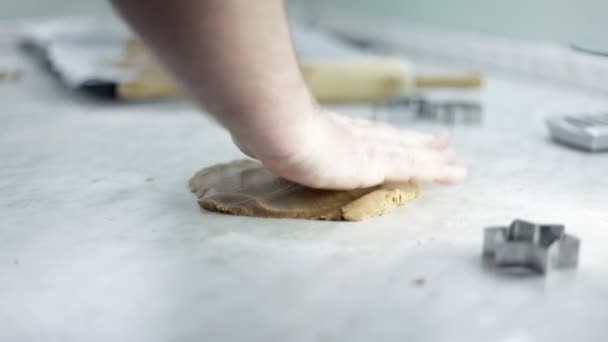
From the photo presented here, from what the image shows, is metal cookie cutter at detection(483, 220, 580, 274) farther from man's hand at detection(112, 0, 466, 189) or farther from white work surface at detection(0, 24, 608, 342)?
man's hand at detection(112, 0, 466, 189)

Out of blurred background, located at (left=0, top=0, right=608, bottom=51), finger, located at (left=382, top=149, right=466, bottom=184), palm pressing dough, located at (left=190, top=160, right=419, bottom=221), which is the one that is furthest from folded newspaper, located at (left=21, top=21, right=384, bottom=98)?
finger, located at (left=382, top=149, right=466, bottom=184)

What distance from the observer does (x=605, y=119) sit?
1.18m

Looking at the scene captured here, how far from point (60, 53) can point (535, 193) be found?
114 cm

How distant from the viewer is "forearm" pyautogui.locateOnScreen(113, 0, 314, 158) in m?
0.59

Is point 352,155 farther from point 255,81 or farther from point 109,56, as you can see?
point 109,56

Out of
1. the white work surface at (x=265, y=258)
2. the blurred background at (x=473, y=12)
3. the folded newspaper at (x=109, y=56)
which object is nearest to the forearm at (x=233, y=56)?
the white work surface at (x=265, y=258)

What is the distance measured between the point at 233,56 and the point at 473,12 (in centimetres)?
134

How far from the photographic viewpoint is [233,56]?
0.62 m

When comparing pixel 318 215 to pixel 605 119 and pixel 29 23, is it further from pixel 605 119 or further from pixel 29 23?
pixel 29 23

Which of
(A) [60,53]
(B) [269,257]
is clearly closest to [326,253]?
(B) [269,257]

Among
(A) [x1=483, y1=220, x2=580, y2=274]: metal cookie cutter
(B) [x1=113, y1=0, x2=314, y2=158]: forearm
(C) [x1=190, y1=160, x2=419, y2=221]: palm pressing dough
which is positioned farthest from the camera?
(C) [x1=190, y1=160, x2=419, y2=221]: palm pressing dough

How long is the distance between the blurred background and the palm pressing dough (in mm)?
347

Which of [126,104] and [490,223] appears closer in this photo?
[490,223]

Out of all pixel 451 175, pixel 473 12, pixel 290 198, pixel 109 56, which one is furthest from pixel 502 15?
pixel 290 198
